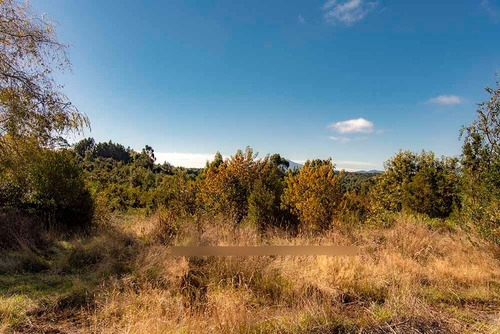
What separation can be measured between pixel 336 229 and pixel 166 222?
14.1 feet

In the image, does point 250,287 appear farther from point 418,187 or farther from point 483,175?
point 418,187

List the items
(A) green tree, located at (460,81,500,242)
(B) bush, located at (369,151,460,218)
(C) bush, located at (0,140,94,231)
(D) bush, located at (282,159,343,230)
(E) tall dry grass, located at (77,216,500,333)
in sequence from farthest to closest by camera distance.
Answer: (B) bush, located at (369,151,460,218) < (D) bush, located at (282,159,343,230) < (C) bush, located at (0,140,94,231) < (A) green tree, located at (460,81,500,242) < (E) tall dry grass, located at (77,216,500,333)

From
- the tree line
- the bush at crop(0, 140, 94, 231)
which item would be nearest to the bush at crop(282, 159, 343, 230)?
the tree line

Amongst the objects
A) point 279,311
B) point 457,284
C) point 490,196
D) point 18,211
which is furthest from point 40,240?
point 490,196

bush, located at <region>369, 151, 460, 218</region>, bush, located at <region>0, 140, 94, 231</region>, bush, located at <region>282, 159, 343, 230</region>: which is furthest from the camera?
bush, located at <region>369, 151, 460, 218</region>

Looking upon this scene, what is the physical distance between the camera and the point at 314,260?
438 cm

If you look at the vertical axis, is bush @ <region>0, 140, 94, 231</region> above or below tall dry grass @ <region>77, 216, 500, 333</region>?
above

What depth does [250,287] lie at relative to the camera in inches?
143

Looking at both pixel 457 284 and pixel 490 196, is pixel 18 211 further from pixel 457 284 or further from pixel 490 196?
pixel 490 196

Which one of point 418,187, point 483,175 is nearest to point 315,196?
point 483,175

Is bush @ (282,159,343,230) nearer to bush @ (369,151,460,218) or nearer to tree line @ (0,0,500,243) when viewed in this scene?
tree line @ (0,0,500,243)

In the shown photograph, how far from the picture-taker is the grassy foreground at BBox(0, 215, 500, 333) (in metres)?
2.60

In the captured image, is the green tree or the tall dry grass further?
the green tree

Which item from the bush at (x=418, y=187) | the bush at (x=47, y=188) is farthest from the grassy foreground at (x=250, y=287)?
the bush at (x=418, y=187)
